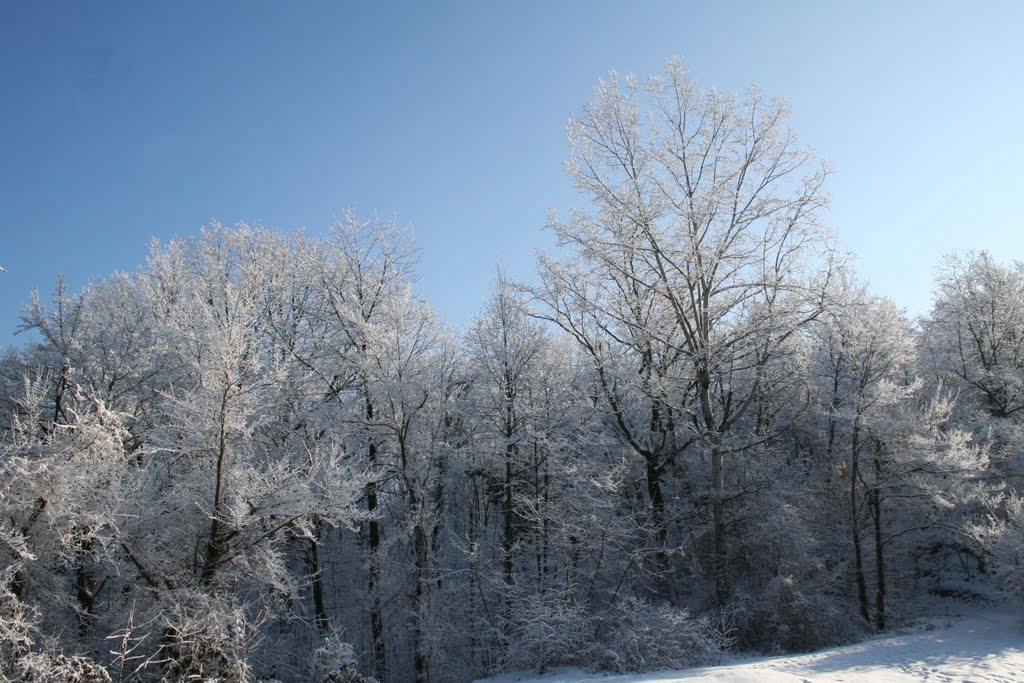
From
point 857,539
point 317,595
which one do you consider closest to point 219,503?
point 317,595

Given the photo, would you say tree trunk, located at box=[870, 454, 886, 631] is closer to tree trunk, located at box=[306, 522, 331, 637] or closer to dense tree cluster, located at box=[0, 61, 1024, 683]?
dense tree cluster, located at box=[0, 61, 1024, 683]

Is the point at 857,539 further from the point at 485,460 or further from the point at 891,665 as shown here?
the point at 485,460

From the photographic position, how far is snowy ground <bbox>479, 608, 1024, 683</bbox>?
9.30m

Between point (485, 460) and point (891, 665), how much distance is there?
9355 millimetres

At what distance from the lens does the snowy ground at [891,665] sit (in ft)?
30.5

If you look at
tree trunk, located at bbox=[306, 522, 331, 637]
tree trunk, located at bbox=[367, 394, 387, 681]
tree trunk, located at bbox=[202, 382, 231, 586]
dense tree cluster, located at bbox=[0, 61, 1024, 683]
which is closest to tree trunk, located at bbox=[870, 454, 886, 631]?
dense tree cluster, located at bbox=[0, 61, 1024, 683]

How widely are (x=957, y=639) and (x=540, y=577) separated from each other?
1035 cm

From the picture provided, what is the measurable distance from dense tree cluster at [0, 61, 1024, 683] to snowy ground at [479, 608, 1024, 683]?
3.84 feet

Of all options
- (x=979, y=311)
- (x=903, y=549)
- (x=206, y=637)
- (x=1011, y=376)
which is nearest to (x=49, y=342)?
(x=206, y=637)

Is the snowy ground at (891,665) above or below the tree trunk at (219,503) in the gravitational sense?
below

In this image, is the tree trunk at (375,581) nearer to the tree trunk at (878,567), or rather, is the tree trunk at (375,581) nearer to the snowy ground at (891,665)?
the snowy ground at (891,665)

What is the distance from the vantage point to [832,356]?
61.6 feet

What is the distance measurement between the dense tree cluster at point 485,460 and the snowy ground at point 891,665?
3.84 feet

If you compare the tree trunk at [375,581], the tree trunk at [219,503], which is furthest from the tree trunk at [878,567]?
the tree trunk at [219,503]
